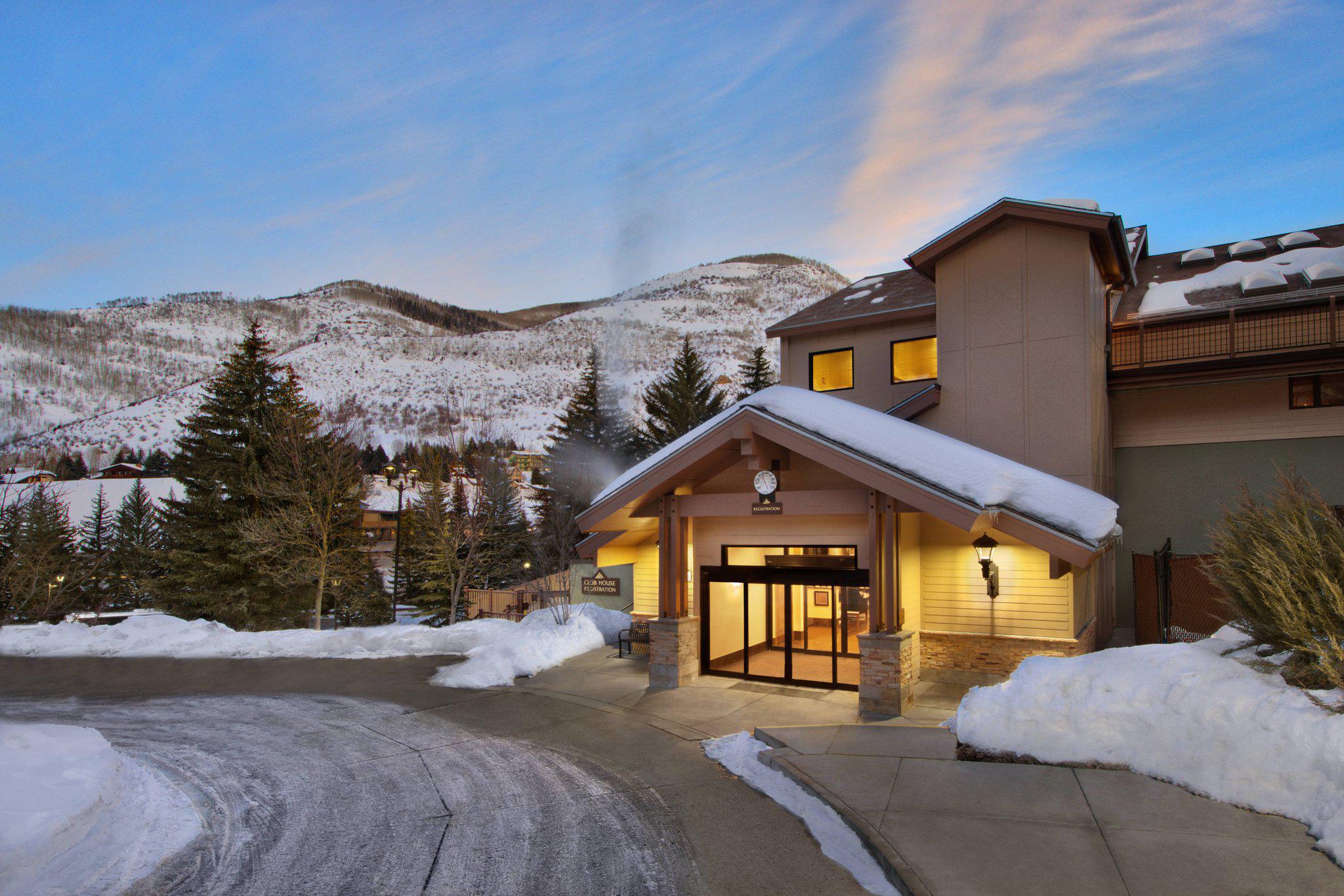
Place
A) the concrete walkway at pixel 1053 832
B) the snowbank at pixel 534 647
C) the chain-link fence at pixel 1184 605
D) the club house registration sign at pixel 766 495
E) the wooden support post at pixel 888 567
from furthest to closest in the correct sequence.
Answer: the chain-link fence at pixel 1184 605, the snowbank at pixel 534 647, the club house registration sign at pixel 766 495, the wooden support post at pixel 888 567, the concrete walkway at pixel 1053 832

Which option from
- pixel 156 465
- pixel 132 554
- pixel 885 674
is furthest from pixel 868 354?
pixel 156 465

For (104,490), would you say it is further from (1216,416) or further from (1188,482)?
(1216,416)

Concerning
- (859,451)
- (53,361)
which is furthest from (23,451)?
(859,451)

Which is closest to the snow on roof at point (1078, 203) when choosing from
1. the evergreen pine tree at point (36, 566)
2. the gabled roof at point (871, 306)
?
the gabled roof at point (871, 306)

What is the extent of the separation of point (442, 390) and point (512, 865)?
134282 mm

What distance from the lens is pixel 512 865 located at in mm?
6082

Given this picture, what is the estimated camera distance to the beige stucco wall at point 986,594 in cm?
1282

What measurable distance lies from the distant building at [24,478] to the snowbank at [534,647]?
77.2ft

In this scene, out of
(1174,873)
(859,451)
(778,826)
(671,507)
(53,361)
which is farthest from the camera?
(53,361)

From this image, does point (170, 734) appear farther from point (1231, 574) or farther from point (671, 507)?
point (1231, 574)

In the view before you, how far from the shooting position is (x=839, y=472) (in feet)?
38.4

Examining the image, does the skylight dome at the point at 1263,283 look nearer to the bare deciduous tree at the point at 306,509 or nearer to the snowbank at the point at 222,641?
the snowbank at the point at 222,641

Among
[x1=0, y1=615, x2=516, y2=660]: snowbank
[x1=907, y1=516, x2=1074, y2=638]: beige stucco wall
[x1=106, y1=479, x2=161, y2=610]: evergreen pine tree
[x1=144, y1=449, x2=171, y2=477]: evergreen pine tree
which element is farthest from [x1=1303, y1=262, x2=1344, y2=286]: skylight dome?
[x1=144, y1=449, x2=171, y2=477]: evergreen pine tree

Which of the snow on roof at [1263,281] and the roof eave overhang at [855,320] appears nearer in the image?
the snow on roof at [1263,281]
